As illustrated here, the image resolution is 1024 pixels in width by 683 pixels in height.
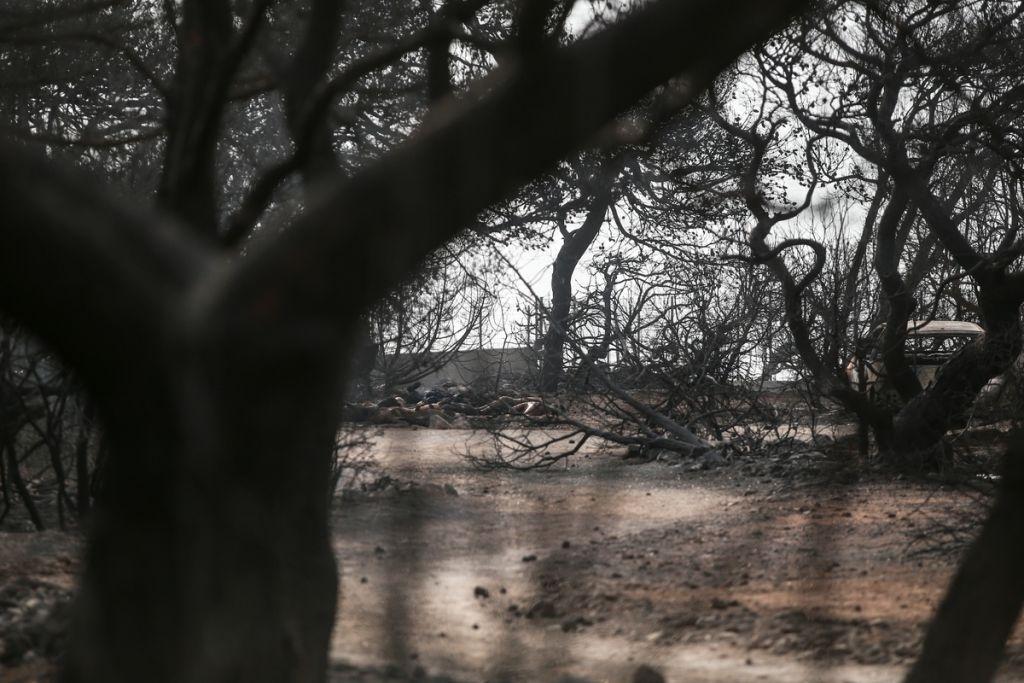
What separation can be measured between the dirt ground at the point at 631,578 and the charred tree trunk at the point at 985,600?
115 cm

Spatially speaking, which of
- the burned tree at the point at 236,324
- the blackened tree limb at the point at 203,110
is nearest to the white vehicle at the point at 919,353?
the blackened tree limb at the point at 203,110

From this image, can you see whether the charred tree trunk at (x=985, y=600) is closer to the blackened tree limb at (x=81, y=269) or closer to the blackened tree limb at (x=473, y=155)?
the blackened tree limb at (x=473, y=155)

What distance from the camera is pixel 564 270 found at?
677 inches

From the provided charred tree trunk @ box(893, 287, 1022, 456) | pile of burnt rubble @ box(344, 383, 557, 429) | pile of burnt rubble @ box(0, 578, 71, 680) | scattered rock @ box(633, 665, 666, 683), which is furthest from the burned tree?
pile of burnt rubble @ box(344, 383, 557, 429)

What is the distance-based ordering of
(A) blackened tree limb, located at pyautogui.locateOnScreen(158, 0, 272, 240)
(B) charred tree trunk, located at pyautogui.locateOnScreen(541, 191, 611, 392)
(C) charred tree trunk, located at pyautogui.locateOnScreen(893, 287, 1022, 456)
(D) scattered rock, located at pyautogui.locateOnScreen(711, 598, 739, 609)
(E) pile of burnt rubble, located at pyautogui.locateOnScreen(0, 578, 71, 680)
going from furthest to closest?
1. (B) charred tree trunk, located at pyautogui.locateOnScreen(541, 191, 611, 392)
2. (C) charred tree trunk, located at pyautogui.locateOnScreen(893, 287, 1022, 456)
3. (D) scattered rock, located at pyautogui.locateOnScreen(711, 598, 739, 609)
4. (E) pile of burnt rubble, located at pyautogui.locateOnScreen(0, 578, 71, 680)
5. (A) blackened tree limb, located at pyautogui.locateOnScreen(158, 0, 272, 240)

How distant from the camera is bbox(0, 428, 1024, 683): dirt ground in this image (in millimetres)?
4465

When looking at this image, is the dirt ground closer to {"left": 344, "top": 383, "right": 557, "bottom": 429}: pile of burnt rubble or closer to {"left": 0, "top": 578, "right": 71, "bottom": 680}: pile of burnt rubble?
{"left": 0, "top": 578, "right": 71, "bottom": 680}: pile of burnt rubble

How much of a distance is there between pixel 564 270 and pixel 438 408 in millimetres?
3056

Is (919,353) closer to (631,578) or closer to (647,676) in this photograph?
(631,578)

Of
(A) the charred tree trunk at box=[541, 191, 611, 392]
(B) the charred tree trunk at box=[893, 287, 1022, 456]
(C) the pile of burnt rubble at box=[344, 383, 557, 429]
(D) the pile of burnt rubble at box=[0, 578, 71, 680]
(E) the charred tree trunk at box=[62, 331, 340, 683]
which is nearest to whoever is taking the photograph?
(E) the charred tree trunk at box=[62, 331, 340, 683]

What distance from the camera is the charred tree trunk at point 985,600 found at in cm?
294

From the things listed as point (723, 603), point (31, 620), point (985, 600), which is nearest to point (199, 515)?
point (985, 600)

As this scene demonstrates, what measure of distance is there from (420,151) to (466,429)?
1412 cm

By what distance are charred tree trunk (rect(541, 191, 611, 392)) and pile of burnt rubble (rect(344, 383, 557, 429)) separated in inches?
22.8
